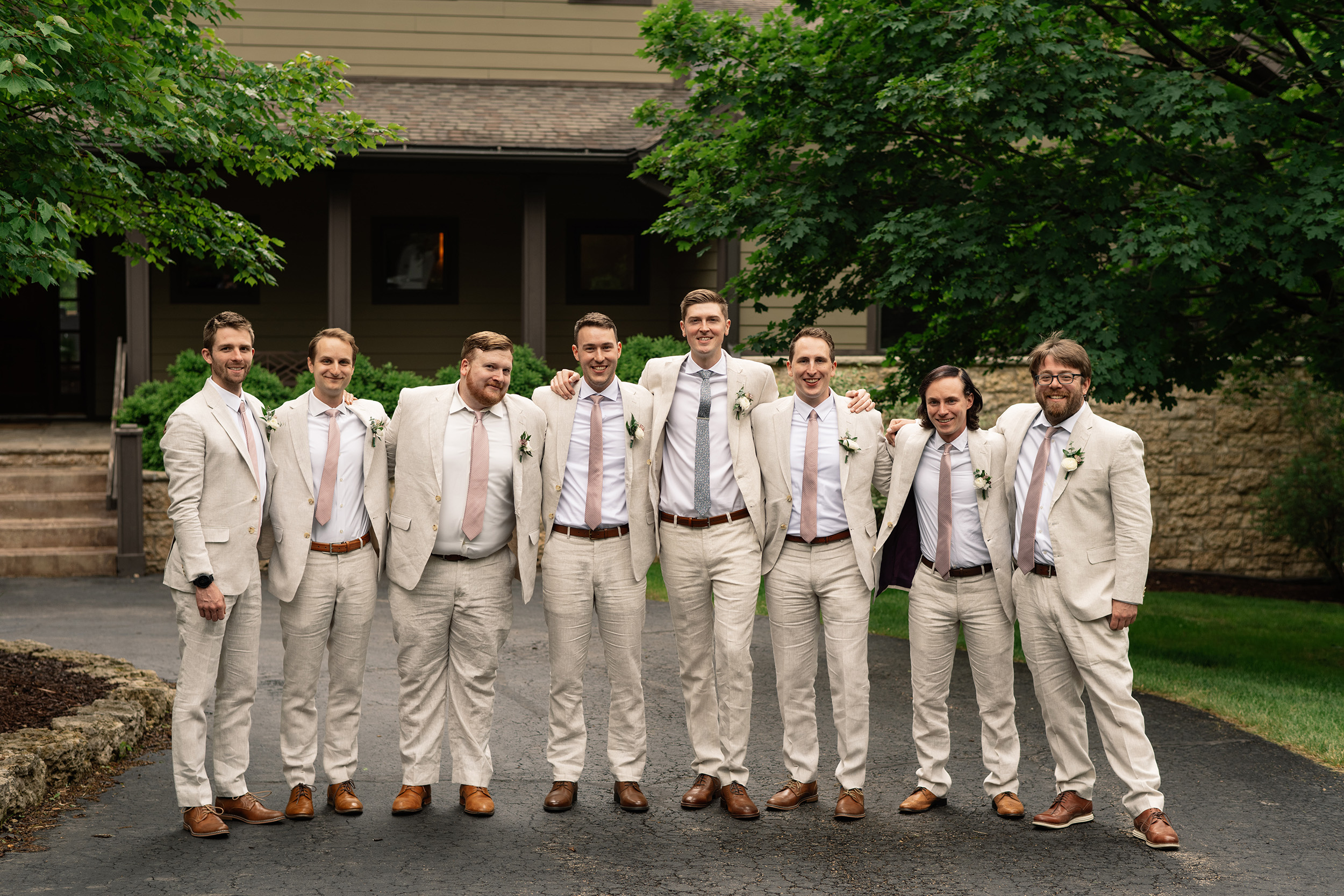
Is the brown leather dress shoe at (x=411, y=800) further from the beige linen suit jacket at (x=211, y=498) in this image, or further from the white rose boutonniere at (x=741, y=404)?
the white rose boutonniere at (x=741, y=404)

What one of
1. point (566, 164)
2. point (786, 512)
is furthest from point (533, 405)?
point (566, 164)

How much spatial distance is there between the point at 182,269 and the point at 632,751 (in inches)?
548

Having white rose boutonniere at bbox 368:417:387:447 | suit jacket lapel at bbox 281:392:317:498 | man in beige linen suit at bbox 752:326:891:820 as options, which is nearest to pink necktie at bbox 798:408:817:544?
man in beige linen suit at bbox 752:326:891:820

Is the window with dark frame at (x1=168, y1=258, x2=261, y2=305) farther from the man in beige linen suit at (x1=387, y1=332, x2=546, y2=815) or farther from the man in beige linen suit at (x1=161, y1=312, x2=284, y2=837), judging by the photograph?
the man in beige linen suit at (x1=387, y1=332, x2=546, y2=815)

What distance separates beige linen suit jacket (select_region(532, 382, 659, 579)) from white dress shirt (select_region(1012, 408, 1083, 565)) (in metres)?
1.71

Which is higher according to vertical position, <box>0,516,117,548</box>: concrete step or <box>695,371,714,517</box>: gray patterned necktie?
A: <box>695,371,714,517</box>: gray patterned necktie

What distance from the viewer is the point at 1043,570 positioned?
5492mm

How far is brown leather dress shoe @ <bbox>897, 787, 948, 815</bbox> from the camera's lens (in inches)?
221

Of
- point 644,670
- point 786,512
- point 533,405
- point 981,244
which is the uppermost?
point 981,244

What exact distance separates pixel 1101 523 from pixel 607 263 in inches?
538

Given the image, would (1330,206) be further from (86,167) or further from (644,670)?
(86,167)

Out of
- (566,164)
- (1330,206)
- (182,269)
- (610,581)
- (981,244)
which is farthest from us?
(182,269)

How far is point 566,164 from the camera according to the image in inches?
633

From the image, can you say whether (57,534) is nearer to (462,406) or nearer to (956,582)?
(462,406)
